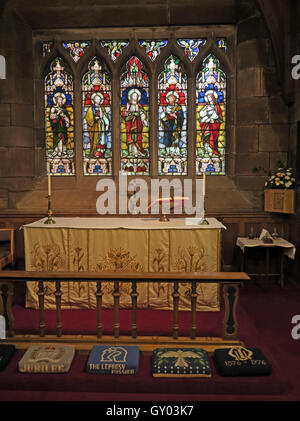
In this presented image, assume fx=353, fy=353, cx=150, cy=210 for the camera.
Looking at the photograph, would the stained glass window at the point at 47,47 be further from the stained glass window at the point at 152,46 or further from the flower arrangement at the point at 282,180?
the flower arrangement at the point at 282,180

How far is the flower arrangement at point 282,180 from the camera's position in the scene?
5465mm

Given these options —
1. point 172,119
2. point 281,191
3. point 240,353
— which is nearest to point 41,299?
point 240,353

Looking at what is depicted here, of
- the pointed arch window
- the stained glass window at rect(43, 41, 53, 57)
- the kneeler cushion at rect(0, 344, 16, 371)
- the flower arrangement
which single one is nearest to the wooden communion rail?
the kneeler cushion at rect(0, 344, 16, 371)

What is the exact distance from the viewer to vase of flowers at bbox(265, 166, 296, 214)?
5.49 m

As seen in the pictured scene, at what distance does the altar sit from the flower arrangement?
1690mm

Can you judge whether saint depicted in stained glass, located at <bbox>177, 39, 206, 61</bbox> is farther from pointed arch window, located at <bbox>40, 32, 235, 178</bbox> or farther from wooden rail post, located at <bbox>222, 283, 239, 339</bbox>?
wooden rail post, located at <bbox>222, 283, 239, 339</bbox>

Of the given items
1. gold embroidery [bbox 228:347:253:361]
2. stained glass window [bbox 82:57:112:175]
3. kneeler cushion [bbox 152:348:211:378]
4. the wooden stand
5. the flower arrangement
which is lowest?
A: kneeler cushion [bbox 152:348:211:378]

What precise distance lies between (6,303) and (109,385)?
3.83 ft

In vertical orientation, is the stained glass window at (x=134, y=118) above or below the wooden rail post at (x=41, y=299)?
above

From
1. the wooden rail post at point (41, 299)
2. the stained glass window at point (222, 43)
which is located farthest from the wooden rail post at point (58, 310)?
the stained glass window at point (222, 43)

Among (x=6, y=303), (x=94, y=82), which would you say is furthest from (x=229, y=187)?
(x=6, y=303)

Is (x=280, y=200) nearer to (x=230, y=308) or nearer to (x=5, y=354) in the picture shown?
(x=230, y=308)

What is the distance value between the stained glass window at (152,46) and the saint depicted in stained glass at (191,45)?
1.07ft

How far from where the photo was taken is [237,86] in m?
6.11
